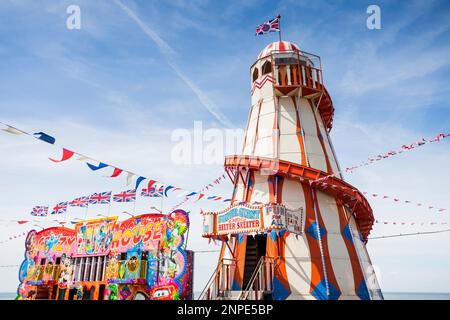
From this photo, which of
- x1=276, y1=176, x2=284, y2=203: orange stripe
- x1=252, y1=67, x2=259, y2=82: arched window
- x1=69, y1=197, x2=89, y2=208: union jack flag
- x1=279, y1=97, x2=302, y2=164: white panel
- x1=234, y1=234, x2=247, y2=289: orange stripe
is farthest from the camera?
x1=69, y1=197, x2=89, y2=208: union jack flag

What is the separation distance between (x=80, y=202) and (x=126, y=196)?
5653 millimetres

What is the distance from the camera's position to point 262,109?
25547 millimetres

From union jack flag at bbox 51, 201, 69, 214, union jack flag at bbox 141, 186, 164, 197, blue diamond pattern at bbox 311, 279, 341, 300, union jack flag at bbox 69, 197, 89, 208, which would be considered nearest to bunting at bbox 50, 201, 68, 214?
union jack flag at bbox 51, 201, 69, 214

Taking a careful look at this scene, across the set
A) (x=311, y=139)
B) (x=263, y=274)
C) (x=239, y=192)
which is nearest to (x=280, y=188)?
(x=239, y=192)

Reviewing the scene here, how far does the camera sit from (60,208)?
33969 mm

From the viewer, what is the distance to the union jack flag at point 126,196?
93.0 ft

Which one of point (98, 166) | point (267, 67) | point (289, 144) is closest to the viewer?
point (98, 166)

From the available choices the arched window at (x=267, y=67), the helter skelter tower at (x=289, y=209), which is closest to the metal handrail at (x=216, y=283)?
the helter skelter tower at (x=289, y=209)

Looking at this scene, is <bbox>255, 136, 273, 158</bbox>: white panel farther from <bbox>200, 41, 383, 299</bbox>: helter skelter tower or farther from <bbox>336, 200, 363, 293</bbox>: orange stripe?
<bbox>336, 200, 363, 293</bbox>: orange stripe

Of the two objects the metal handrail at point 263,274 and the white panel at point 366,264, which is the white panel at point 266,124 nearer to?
the white panel at point 366,264

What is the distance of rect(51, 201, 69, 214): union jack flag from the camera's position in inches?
1326

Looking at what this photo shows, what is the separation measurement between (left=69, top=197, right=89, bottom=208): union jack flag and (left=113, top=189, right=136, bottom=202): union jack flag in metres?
3.84

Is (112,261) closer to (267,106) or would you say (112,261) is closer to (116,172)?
(116,172)

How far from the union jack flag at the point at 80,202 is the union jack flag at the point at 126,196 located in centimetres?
384
